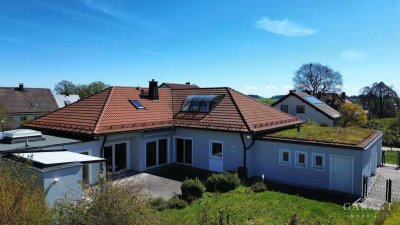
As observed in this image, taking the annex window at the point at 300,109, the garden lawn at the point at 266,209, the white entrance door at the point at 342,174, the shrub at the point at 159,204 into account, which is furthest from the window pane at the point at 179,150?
the annex window at the point at 300,109

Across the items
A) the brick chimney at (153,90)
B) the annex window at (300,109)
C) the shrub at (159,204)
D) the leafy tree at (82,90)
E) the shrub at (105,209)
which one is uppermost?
the leafy tree at (82,90)

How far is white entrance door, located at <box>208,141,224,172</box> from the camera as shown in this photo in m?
20.8

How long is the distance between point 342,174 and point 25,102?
5204cm

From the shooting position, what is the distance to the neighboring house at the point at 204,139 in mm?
17156

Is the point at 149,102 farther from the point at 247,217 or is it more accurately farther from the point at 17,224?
the point at 17,224

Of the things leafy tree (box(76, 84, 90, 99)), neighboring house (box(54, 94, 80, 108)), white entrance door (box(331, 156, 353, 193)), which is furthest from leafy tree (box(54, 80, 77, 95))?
white entrance door (box(331, 156, 353, 193))

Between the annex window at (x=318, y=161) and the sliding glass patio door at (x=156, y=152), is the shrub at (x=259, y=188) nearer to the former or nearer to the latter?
the annex window at (x=318, y=161)

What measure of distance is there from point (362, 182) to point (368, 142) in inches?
97.7

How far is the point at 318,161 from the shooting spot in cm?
1752

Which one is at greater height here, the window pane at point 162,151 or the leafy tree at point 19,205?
the leafy tree at point 19,205

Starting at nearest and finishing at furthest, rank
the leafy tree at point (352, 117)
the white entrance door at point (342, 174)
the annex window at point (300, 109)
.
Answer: the white entrance door at point (342, 174)
the annex window at point (300, 109)
the leafy tree at point (352, 117)

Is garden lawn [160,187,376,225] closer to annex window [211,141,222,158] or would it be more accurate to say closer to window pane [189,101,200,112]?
annex window [211,141,222,158]

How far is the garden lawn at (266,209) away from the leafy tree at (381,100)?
5170 cm

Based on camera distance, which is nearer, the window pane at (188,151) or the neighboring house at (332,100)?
the window pane at (188,151)
